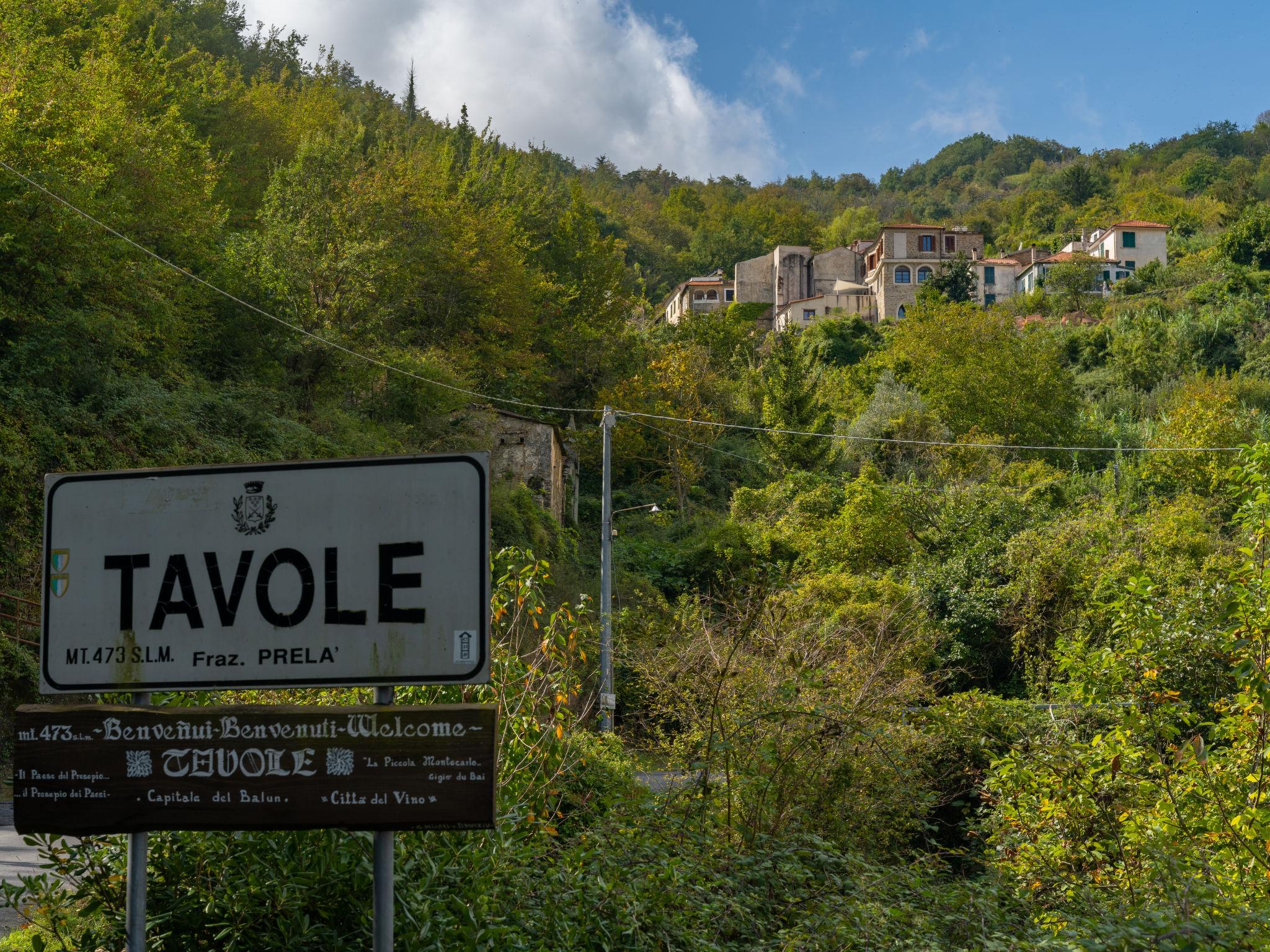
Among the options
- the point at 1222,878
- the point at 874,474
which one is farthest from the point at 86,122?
the point at 874,474

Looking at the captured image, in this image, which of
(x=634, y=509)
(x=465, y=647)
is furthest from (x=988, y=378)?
(x=465, y=647)

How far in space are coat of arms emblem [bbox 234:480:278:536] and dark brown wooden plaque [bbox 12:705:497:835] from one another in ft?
1.88

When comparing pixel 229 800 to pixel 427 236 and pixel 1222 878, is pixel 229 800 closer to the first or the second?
pixel 1222 878

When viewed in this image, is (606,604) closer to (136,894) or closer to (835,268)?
(136,894)

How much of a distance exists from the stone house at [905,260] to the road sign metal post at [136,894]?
75.7 m

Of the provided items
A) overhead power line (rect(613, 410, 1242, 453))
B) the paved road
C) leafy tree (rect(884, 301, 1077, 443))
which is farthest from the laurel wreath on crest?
leafy tree (rect(884, 301, 1077, 443))

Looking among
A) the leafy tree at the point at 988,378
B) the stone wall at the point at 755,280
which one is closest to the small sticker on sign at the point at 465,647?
the leafy tree at the point at 988,378

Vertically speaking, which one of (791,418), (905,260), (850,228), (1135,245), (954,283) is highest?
(850,228)

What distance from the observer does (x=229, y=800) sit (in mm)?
3225

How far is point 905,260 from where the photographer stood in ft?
254

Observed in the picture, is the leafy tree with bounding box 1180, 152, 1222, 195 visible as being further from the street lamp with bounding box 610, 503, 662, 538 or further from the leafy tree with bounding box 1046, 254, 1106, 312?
the street lamp with bounding box 610, 503, 662, 538

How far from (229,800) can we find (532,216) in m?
42.3

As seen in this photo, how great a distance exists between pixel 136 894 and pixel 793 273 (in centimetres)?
8561

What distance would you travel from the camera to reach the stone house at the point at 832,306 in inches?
3076
